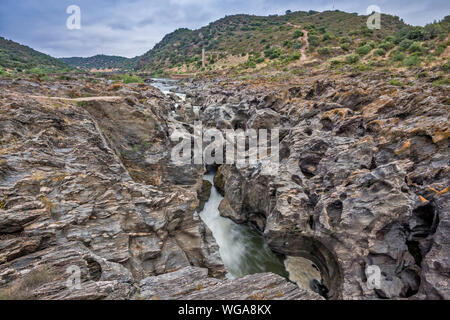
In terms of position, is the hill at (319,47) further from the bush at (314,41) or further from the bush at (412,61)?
the bush at (412,61)

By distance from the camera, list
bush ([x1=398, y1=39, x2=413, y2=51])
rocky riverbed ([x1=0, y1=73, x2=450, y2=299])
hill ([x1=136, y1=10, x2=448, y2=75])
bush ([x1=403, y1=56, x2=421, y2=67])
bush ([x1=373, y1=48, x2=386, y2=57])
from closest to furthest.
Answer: rocky riverbed ([x1=0, y1=73, x2=450, y2=299]) → bush ([x1=403, y1=56, x2=421, y2=67]) → bush ([x1=398, y1=39, x2=413, y2=51]) → bush ([x1=373, y1=48, x2=386, y2=57]) → hill ([x1=136, y1=10, x2=448, y2=75])

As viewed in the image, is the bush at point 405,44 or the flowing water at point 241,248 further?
the bush at point 405,44

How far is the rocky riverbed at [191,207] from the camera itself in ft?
17.3

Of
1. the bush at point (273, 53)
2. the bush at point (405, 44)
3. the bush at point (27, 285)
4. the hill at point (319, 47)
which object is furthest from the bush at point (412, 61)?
the bush at point (27, 285)

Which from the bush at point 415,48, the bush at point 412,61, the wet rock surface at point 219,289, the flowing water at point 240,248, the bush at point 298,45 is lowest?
the flowing water at point 240,248

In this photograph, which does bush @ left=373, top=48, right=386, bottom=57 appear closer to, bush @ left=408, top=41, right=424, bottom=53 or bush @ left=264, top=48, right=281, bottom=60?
bush @ left=408, top=41, right=424, bottom=53

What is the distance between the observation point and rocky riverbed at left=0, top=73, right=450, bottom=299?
5.28 m

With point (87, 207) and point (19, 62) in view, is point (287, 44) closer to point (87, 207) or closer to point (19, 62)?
point (87, 207)

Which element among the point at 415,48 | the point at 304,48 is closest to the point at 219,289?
the point at 415,48

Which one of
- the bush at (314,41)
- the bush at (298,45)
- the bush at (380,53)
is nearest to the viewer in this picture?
the bush at (380,53)

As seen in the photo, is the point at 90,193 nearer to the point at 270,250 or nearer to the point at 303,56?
the point at 270,250

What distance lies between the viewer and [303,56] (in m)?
53.7

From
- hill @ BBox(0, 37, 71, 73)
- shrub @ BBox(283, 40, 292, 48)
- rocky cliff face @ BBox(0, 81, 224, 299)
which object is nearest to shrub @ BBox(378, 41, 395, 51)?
shrub @ BBox(283, 40, 292, 48)
